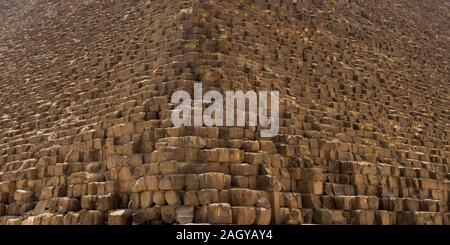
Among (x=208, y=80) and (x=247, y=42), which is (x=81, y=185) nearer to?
(x=208, y=80)

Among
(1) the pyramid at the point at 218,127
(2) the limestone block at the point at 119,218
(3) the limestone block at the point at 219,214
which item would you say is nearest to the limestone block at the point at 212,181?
(1) the pyramid at the point at 218,127

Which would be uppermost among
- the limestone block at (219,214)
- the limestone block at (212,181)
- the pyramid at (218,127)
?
the pyramid at (218,127)

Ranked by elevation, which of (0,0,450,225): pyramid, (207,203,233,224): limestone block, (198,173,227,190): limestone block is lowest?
(207,203,233,224): limestone block

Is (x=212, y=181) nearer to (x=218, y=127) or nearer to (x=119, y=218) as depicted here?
(x=218, y=127)

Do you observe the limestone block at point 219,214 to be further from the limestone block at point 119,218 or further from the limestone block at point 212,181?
the limestone block at point 119,218

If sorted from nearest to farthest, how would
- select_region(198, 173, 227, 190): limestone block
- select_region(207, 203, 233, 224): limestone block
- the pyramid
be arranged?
select_region(207, 203, 233, 224): limestone block
select_region(198, 173, 227, 190): limestone block
the pyramid

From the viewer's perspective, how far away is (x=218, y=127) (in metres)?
7.50

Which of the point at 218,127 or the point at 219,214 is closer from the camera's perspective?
the point at 219,214

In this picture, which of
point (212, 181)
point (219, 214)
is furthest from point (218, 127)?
point (219, 214)

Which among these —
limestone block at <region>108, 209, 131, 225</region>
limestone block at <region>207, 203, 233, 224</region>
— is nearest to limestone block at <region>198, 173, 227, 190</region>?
limestone block at <region>207, 203, 233, 224</region>

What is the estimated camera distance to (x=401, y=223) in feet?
27.5

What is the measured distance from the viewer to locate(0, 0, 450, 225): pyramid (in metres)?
7.03

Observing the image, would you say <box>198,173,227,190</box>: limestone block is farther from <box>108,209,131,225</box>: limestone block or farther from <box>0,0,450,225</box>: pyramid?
<box>108,209,131,225</box>: limestone block

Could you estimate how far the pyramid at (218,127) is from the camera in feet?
23.1
